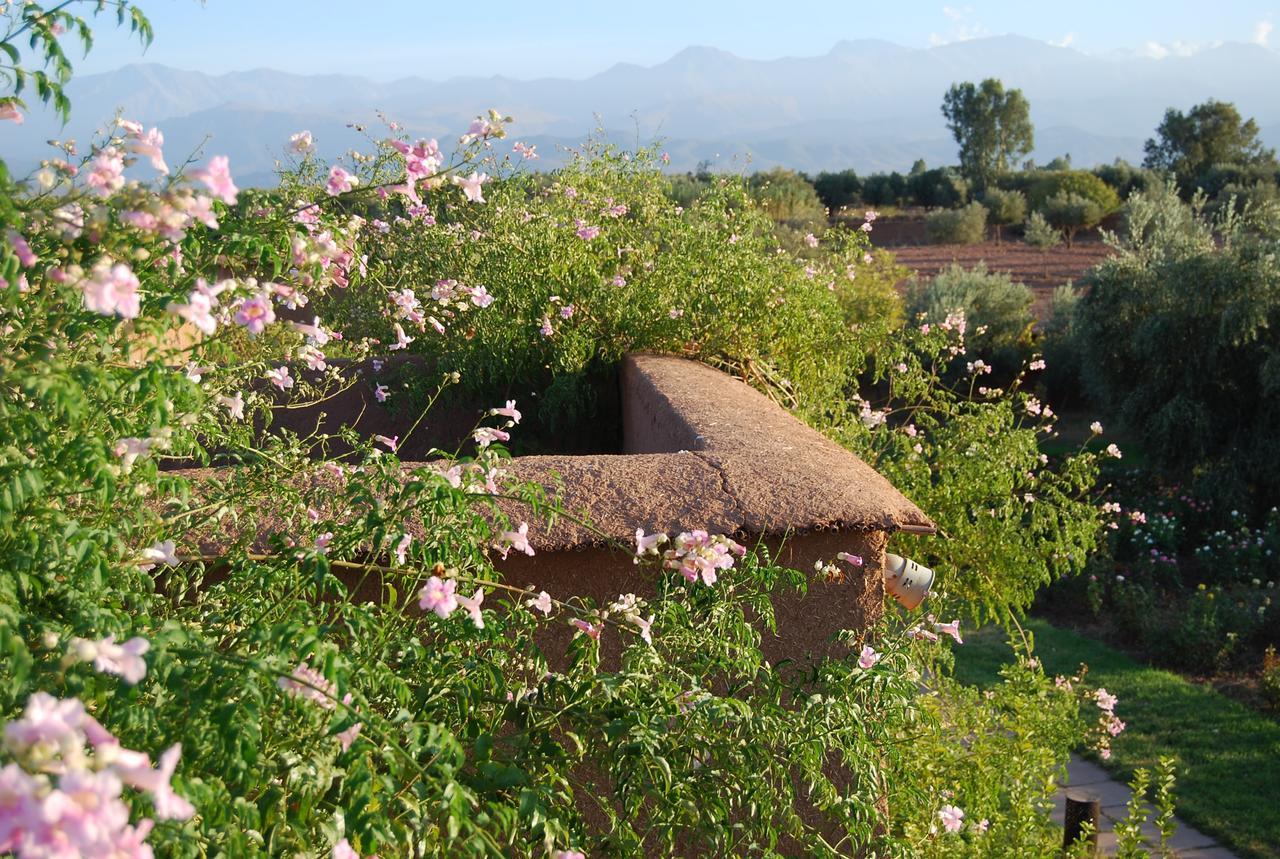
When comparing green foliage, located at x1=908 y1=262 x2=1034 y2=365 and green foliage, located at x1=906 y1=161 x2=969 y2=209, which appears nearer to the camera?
green foliage, located at x1=908 y1=262 x2=1034 y2=365

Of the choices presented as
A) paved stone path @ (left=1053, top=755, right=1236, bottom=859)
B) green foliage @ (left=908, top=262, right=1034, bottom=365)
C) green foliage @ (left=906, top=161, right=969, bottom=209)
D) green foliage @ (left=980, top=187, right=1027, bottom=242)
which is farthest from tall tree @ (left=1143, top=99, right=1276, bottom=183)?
paved stone path @ (left=1053, top=755, right=1236, bottom=859)

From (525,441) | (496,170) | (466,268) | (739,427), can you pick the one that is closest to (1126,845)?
(739,427)

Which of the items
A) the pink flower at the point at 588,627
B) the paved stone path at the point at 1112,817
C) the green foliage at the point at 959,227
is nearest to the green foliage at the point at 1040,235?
the green foliage at the point at 959,227

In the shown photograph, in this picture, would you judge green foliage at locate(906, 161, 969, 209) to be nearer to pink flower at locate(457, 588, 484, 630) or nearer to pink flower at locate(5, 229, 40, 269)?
pink flower at locate(457, 588, 484, 630)

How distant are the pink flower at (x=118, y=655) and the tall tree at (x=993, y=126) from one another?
43.5 m

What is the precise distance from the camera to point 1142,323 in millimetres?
11883

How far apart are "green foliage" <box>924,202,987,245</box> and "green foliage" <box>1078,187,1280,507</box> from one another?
1484 cm

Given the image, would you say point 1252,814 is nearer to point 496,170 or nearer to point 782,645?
point 782,645

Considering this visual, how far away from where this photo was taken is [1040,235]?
26219mm

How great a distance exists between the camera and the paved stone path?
521 cm

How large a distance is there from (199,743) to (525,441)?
3884mm

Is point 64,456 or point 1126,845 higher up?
point 64,456

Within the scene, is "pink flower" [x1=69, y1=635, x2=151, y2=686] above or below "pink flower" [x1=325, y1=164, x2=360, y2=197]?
below

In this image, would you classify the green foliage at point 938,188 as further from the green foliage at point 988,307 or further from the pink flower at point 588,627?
the pink flower at point 588,627
